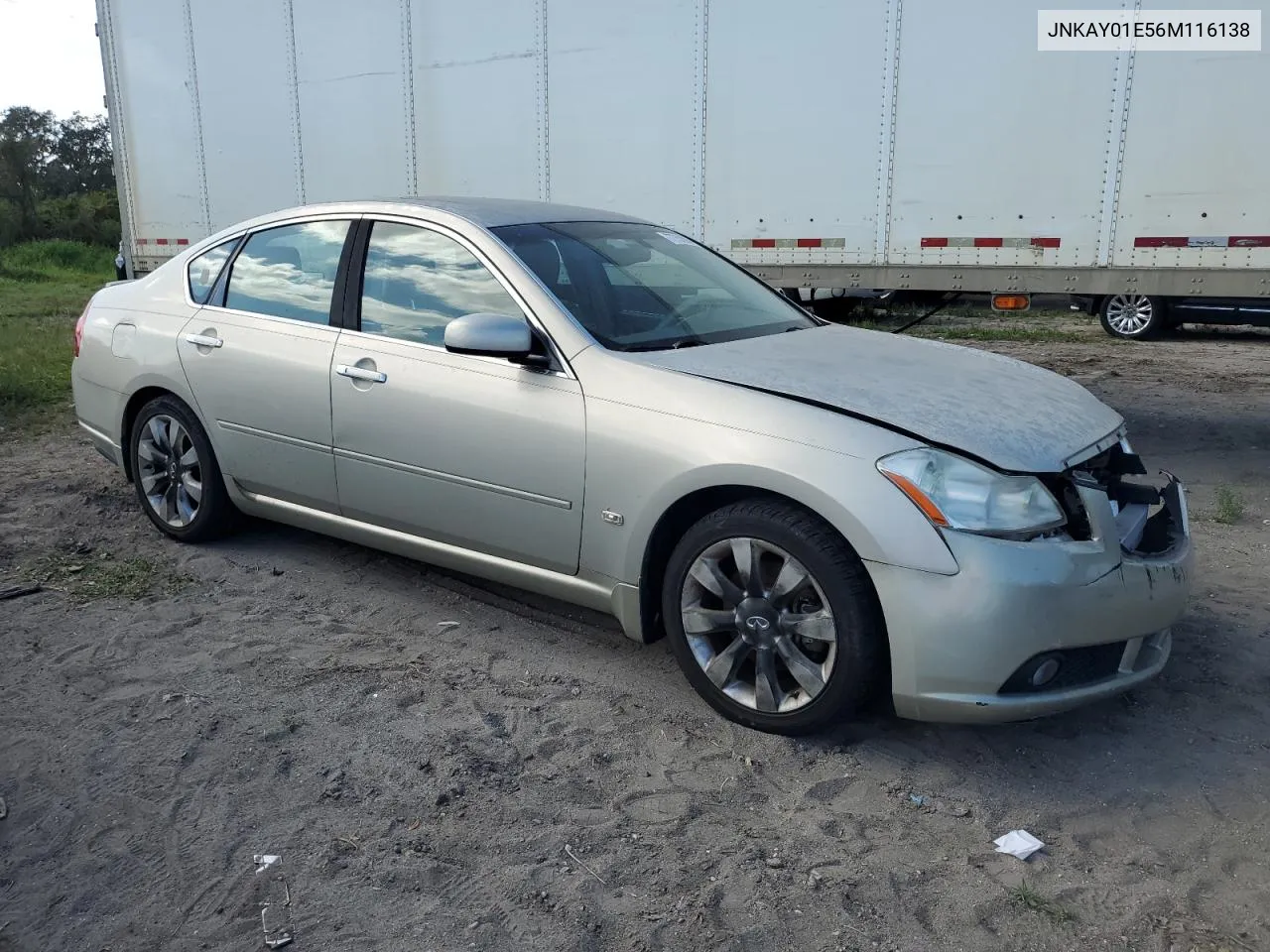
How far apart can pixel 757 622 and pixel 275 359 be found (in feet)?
8.09

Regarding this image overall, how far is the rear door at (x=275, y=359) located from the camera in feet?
14.7

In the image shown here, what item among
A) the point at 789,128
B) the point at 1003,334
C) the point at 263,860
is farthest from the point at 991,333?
the point at 263,860

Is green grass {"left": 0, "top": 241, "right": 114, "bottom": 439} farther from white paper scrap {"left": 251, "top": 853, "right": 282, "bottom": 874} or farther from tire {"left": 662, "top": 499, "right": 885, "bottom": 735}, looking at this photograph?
tire {"left": 662, "top": 499, "right": 885, "bottom": 735}

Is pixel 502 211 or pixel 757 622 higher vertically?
pixel 502 211

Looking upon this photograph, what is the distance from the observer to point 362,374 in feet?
13.9

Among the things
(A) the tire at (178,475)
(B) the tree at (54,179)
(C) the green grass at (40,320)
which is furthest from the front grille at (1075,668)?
(B) the tree at (54,179)

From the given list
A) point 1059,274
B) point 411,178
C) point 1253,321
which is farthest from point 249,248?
point 1253,321

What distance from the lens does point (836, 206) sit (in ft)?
23.6

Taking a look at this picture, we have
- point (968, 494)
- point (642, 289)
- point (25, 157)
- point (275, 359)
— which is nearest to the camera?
point (968, 494)

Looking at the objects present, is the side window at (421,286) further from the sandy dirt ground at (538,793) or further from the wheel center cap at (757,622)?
the wheel center cap at (757,622)

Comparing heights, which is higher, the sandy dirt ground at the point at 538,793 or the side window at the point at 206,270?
the side window at the point at 206,270

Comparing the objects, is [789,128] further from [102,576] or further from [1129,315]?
[1129,315]

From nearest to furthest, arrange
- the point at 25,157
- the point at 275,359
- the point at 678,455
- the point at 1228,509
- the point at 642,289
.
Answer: the point at 678,455 < the point at 642,289 < the point at 275,359 < the point at 1228,509 < the point at 25,157

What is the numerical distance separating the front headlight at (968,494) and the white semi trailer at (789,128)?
13.6 feet
